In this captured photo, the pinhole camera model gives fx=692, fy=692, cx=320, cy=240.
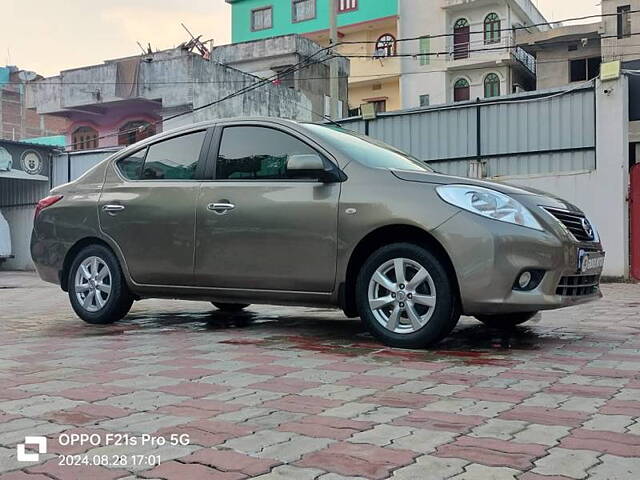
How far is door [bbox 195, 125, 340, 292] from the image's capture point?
190 inches

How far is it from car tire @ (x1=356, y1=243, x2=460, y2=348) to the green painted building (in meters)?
33.8

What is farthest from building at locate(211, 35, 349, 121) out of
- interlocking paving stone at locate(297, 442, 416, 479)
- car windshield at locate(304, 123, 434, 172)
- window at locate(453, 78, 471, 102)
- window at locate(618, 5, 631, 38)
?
interlocking paving stone at locate(297, 442, 416, 479)

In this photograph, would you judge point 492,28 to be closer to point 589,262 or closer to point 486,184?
point 589,262

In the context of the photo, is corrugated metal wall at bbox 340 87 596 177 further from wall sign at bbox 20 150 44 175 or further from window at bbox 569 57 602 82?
window at bbox 569 57 602 82

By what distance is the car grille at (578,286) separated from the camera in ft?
14.5

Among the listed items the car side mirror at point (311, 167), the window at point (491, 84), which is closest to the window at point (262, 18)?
the window at point (491, 84)

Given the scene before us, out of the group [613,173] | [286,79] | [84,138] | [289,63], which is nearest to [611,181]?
[613,173]

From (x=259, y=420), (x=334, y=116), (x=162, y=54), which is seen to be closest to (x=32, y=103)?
(x=162, y=54)

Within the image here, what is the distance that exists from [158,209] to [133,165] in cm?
67

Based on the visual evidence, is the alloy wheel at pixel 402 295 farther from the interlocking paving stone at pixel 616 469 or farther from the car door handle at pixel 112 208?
the car door handle at pixel 112 208

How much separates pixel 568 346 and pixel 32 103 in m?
25.3

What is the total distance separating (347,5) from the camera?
1468 inches

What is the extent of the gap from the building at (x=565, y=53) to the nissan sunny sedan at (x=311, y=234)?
2770 centimetres

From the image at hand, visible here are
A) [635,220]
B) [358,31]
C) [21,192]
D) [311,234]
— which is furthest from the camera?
[358,31]
